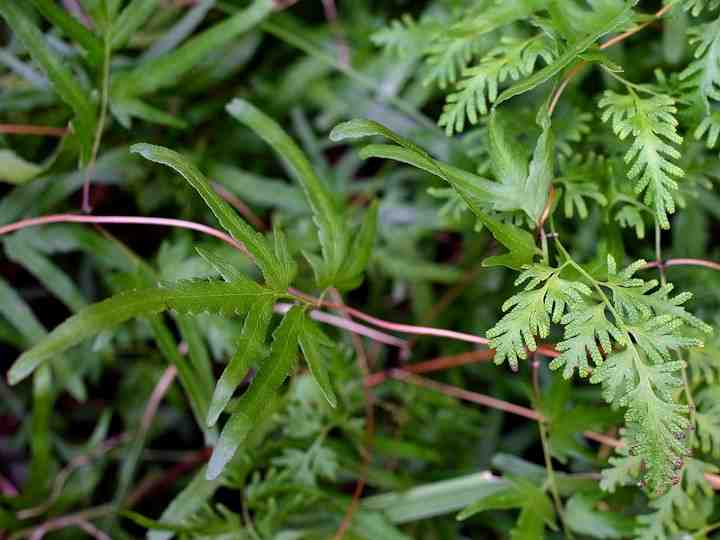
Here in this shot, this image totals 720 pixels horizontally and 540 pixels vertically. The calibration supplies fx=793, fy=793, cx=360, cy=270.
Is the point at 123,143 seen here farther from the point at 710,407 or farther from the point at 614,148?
the point at 710,407

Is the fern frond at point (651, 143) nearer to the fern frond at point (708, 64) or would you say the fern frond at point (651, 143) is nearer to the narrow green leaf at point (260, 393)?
the fern frond at point (708, 64)

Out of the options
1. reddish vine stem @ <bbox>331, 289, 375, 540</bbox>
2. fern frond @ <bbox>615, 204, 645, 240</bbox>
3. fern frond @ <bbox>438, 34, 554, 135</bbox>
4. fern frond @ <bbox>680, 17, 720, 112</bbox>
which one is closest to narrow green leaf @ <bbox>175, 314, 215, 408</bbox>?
reddish vine stem @ <bbox>331, 289, 375, 540</bbox>

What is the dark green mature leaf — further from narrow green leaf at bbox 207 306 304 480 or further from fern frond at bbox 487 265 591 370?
fern frond at bbox 487 265 591 370

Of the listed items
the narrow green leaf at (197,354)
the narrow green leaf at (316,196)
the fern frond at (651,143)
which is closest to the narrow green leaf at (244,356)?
the narrow green leaf at (316,196)

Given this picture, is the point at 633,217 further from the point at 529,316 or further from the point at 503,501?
the point at 503,501

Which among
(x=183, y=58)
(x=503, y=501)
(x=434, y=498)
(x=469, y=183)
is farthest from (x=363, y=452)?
(x=183, y=58)

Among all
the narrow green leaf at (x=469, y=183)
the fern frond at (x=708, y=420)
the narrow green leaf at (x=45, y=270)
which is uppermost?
the narrow green leaf at (x=469, y=183)

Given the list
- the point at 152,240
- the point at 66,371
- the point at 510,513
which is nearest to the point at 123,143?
the point at 152,240
